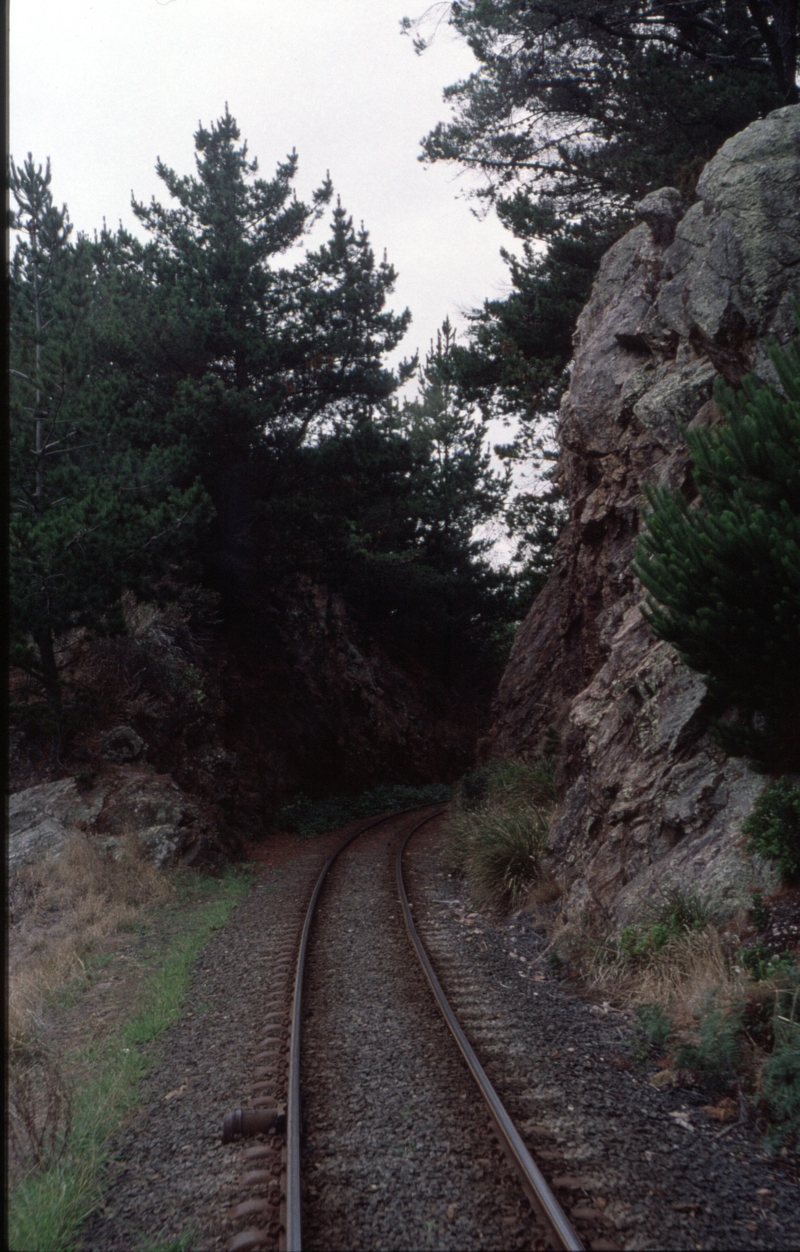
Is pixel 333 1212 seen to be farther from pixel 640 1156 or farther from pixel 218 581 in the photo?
pixel 218 581

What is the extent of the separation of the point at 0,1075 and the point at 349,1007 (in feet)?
13.0

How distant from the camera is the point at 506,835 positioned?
11812mm

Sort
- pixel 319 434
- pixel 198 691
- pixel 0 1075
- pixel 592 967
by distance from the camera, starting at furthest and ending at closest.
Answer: pixel 319 434
pixel 198 691
pixel 592 967
pixel 0 1075

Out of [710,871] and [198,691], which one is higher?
[198,691]

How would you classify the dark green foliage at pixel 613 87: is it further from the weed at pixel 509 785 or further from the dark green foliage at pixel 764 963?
the dark green foliage at pixel 764 963

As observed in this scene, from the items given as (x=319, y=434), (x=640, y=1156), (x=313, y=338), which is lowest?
(x=640, y=1156)

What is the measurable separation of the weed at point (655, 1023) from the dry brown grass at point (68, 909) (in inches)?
219

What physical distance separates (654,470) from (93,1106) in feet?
34.0

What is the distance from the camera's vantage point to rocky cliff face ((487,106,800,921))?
847 centimetres

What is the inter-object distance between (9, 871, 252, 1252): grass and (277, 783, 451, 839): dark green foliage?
10129mm

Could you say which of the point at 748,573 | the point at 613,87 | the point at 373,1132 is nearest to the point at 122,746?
the point at 373,1132

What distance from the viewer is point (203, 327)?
18.2m

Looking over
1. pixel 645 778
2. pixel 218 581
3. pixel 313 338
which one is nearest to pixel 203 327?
pixel 313 338

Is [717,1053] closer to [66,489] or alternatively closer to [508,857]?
[508,857]
